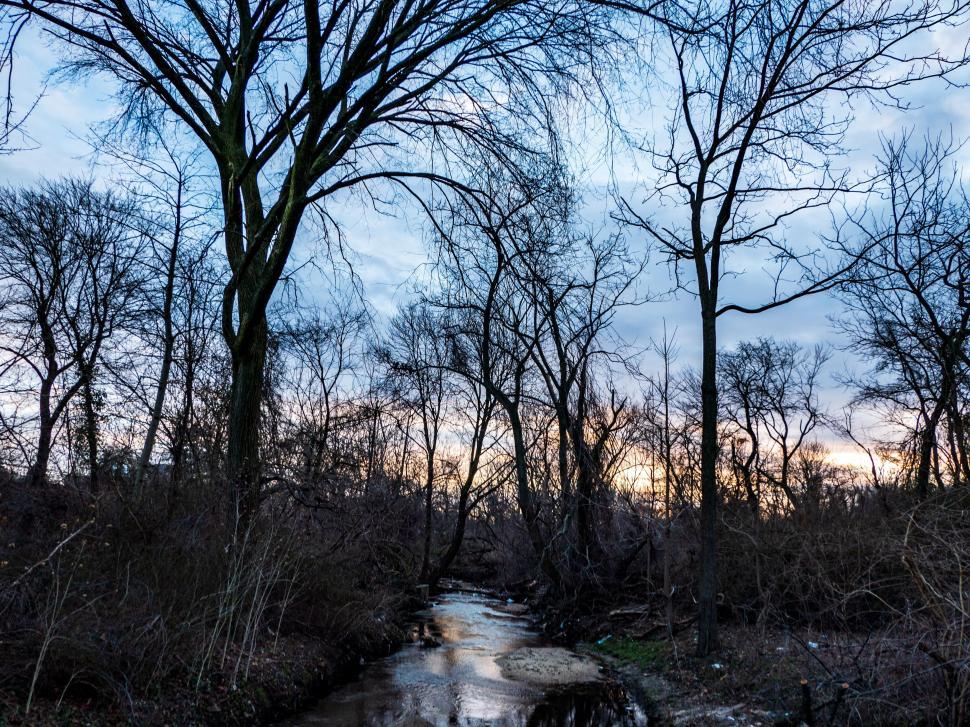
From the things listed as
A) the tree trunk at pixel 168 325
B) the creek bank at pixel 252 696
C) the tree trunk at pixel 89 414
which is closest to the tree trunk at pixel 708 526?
the creek bank at pixel 252 696

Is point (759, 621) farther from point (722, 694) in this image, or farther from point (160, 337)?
point (160, 337)

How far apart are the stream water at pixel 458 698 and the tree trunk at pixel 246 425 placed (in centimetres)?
315

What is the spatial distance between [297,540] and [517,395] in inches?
469

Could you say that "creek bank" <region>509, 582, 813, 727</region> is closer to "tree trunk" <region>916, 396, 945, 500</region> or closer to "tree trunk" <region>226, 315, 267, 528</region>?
"tree trunk" <region>916, 396, 945, 500</region>

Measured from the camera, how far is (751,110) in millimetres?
10969

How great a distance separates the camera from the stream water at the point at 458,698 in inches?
393

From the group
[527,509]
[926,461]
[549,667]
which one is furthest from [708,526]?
[527,509]

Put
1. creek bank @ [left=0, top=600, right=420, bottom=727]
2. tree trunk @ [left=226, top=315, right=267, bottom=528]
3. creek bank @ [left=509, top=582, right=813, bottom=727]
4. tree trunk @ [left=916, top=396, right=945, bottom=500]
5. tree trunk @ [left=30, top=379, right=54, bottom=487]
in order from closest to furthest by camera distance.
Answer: creek bank @ [left=0, top=600, right=420, bottom=727] < creek bank @ [left=509, top=582, right=813, bottom=727] < tree trunk @ [left=226, top=315, right=267, bottom=528] < tree trunk @ [left=916, top=396, right=945, bottom=500] < tree trunk @ [left=30, top=379, right=54, bottom=487]

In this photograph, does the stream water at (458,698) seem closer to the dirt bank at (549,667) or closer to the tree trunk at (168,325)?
the dirt bank at (549,667)

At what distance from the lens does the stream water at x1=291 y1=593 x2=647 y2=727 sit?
32.7 feet

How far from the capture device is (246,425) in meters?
11.1

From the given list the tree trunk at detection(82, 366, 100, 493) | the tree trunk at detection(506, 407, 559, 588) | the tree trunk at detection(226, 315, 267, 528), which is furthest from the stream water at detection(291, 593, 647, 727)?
the tree trunk at detection(82, 366, 100, 493)

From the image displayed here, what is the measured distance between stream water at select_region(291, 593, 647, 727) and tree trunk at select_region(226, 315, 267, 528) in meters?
3.15

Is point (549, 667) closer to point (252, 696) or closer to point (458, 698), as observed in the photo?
point (458, 698)
